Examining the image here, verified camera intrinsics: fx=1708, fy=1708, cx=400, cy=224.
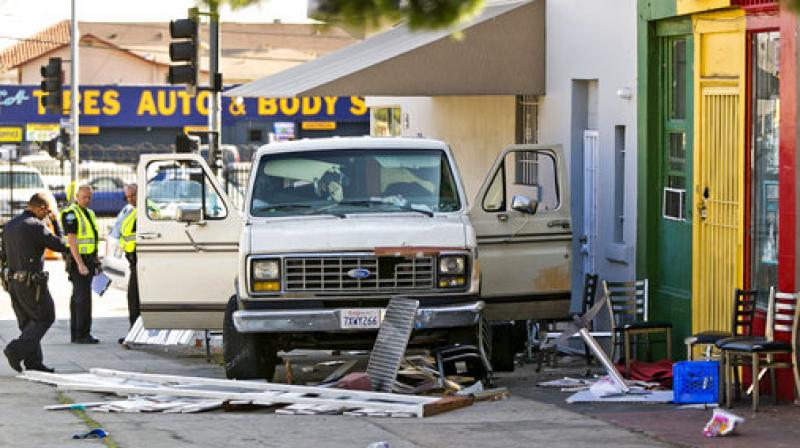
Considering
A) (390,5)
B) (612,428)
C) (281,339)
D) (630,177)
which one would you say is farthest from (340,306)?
(390,5)

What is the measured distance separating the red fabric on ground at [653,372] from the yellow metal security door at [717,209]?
500 mm

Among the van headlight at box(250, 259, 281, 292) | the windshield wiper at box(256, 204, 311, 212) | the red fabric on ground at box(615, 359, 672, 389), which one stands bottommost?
the red fabric on ground at box(615, 359, 672, 389)

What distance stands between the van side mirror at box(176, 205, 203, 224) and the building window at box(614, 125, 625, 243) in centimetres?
416

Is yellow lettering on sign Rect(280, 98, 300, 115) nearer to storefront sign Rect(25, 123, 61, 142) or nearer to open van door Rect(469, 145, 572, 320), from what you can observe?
storefront sign Rect(25, 123, 61, 142)

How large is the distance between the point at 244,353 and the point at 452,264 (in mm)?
1867

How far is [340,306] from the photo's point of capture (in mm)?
13562

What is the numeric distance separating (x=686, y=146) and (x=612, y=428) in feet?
13.2

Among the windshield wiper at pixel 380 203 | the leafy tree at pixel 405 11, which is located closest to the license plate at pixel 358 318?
the windshield wiper at pixel 380 203

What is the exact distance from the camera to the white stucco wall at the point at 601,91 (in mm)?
16156

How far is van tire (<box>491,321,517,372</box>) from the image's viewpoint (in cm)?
1514

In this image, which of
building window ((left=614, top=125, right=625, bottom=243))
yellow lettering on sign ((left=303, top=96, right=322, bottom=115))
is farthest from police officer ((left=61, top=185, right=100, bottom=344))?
yellow lettering on sign ((left=303, top=96, right=322, bottom=115))

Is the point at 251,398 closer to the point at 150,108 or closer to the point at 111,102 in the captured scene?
the point at 150,108

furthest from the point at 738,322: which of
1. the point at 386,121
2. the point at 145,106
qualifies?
the point at 145,106

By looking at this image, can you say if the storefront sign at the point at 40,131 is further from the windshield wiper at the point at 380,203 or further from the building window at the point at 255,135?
the windshield wiper at the point at 380,203
